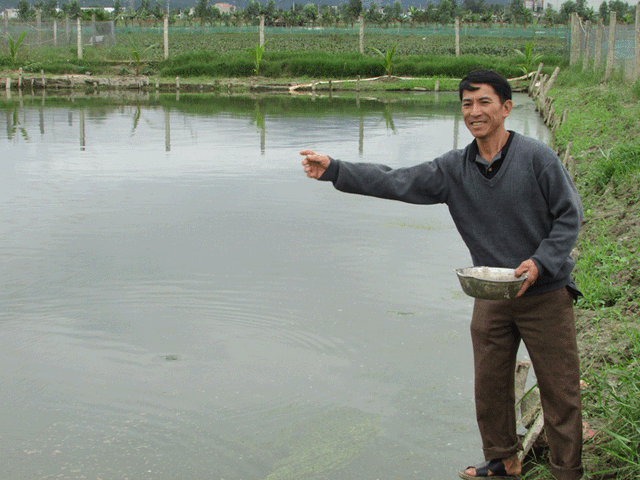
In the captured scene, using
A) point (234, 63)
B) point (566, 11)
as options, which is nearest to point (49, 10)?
point (566, 11)

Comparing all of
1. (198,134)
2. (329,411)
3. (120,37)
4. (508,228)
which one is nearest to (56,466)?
(329,411)

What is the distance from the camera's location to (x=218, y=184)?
992 centimetres

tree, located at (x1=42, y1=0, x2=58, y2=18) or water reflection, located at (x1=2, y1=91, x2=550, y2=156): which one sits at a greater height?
tree, located at (x1=42, y1=0, x2=58, y2=18)

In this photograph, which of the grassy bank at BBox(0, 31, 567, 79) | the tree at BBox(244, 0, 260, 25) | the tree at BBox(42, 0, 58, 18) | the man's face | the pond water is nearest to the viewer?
the man's face

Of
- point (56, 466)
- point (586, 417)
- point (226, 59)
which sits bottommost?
point (56, 466)

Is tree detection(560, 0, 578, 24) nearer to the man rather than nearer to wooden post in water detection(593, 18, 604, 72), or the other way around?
wooden post in water detection(593, 18, 604, 72)

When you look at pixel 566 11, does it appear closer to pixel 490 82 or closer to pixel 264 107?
pixel 264 107

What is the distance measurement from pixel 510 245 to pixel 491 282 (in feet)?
0.83

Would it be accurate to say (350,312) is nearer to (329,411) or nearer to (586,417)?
(329,411)

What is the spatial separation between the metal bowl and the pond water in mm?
1023

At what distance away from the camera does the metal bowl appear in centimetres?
271

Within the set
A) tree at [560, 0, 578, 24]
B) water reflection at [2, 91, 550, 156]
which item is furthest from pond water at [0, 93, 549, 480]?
tree at [560, 0, 578, 24]

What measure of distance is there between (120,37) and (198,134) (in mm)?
34525

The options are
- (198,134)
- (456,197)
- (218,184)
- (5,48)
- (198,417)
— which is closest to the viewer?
(456,197)
